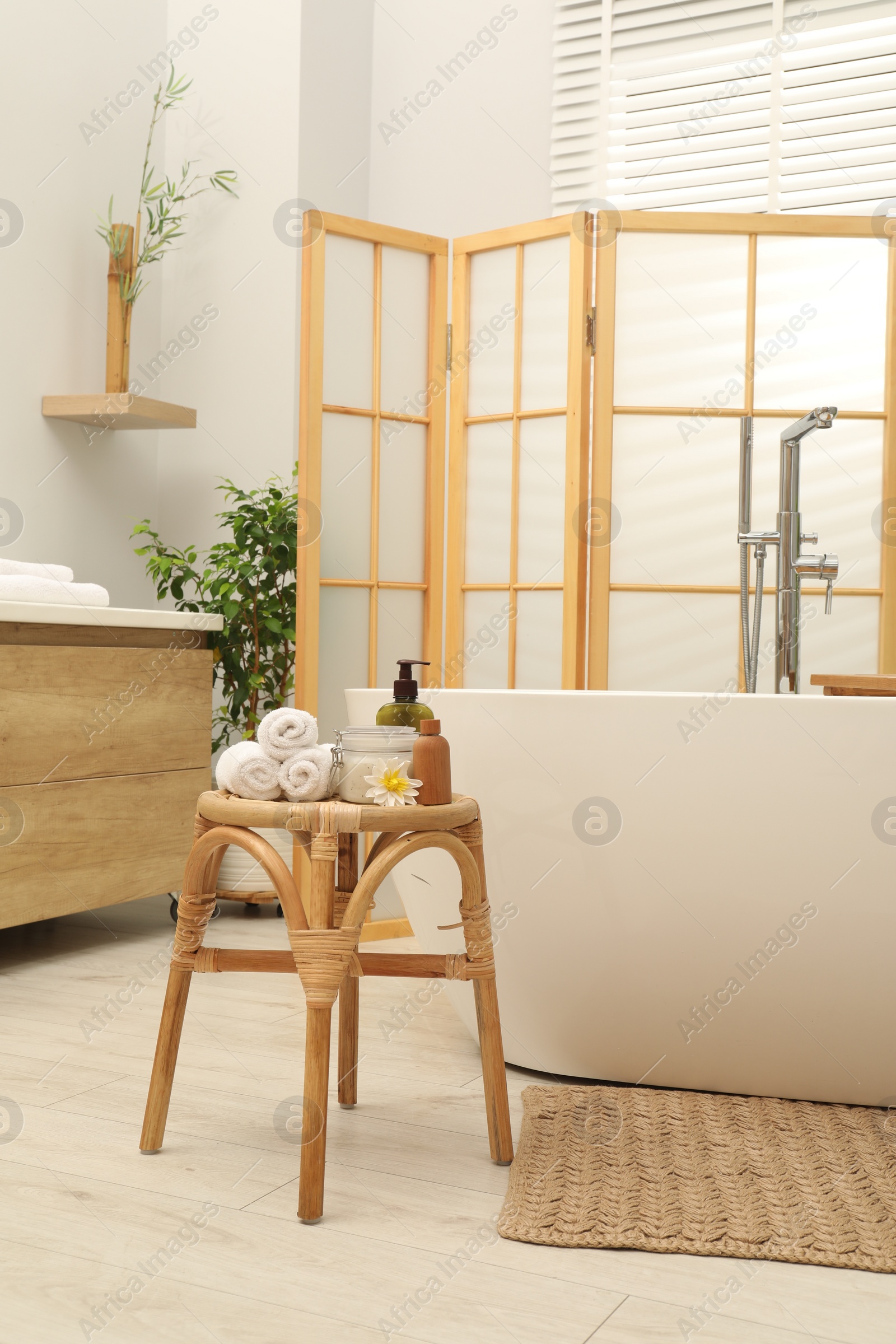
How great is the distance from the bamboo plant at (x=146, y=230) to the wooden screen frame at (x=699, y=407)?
1.29 metres

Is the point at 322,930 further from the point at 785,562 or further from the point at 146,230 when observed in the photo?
the point at 146,230

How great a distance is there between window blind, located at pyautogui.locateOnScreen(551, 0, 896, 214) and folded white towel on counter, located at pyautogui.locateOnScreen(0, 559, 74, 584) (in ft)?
6.19

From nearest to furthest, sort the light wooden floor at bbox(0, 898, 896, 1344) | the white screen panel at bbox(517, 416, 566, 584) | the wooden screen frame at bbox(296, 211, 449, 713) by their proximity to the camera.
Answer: the light wooden floor at bbox(0, 898, 896, 1344)
the wooden screen frame at bbox(296, 211, 449, 713)
the white screen panel at bbox(517, 416, 566, 584)

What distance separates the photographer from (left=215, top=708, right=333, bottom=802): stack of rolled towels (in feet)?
4.74

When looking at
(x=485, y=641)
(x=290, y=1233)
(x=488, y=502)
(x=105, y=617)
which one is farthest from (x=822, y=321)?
(x=290, y=1233)

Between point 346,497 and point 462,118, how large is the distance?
143cm

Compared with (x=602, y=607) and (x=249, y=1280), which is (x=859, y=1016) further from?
(x=602, y=607)

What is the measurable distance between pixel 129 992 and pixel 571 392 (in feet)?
5.52

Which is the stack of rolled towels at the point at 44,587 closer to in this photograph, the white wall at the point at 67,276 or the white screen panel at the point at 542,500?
the white wall at the point at 67,276

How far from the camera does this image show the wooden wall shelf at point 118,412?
3164 mm

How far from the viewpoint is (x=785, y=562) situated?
2500 mm

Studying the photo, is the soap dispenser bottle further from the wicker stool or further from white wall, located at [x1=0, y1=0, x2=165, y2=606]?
white wall, located at [x1=0, y1=0, x2=165, y2=606]

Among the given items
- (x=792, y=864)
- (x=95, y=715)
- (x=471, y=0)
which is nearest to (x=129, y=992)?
(x=95, y=715)

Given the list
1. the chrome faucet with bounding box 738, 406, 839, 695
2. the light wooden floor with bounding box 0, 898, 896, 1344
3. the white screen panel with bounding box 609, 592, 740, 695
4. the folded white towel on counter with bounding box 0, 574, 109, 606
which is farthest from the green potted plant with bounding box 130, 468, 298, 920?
the chrome faucet with bounding box 738, 406, 839, 695
